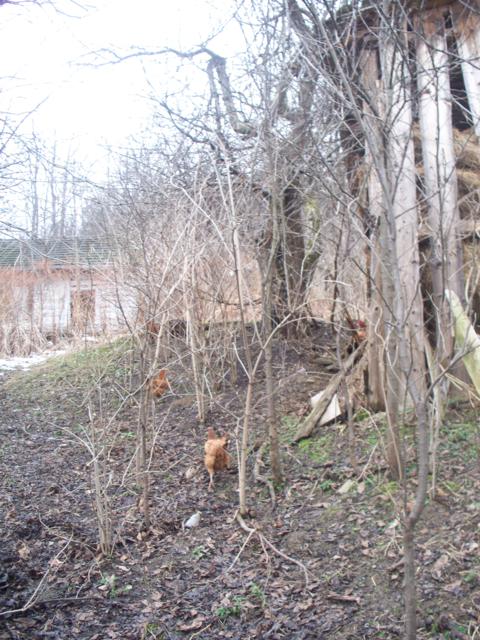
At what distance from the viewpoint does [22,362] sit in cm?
1109

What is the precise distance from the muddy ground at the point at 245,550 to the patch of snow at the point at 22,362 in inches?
197

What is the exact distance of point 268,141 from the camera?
444cm

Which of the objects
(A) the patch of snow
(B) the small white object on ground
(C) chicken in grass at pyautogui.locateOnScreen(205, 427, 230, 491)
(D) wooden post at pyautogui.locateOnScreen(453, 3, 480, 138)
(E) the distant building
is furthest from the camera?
(E) the distant building

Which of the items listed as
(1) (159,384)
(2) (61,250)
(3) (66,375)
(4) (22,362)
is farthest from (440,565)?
(2) (61,250)

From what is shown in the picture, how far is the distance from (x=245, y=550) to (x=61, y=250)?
438 inches

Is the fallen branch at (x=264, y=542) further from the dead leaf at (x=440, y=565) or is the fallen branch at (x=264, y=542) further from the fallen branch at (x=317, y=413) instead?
the fallen branch at (x=317, y=413)

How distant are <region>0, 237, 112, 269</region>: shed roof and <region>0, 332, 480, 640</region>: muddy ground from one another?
1.76m

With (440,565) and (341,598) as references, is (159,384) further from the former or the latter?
(440,565)

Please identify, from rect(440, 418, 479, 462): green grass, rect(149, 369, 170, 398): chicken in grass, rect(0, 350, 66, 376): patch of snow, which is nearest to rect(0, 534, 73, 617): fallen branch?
rect(440, 418, 479, 462): green grass

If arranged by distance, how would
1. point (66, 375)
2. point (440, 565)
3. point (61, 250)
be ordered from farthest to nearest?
point (61, 250) → point (66, 375) → point (440, 565)

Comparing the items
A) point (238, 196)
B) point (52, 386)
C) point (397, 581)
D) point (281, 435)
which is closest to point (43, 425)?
point (52, 386)

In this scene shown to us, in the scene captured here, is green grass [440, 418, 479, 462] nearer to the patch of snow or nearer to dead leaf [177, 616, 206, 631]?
dead leaf [177, 616, 206, 631]

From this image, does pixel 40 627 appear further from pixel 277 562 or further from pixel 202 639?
pixel 277 562

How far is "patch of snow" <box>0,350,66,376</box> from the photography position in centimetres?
1038
